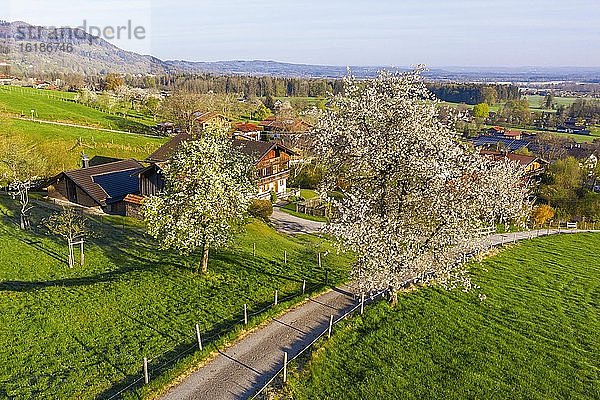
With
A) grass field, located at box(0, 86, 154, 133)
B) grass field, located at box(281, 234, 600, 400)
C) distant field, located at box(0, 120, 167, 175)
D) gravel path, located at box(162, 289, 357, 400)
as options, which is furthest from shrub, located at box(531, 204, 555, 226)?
grass field, located at box(0, 86, 154, 133)

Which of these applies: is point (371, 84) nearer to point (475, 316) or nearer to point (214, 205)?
point (214, 205)

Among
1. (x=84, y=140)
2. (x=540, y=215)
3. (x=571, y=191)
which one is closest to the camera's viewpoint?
(x=540, y=215)

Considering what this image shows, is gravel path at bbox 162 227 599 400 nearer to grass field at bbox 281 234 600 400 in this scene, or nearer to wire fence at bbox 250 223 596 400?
wire fence at bbox 250 223 596 400

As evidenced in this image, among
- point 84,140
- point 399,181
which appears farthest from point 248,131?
point 399,181

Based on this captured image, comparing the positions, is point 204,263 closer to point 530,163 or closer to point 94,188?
point 94,188

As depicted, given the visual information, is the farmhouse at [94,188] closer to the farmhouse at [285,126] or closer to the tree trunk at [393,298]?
the tree trunk at [393,298]

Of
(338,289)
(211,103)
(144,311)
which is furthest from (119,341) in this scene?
(211,103)

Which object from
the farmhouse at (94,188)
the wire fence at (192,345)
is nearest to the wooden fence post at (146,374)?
the wire fence at (192,345)
